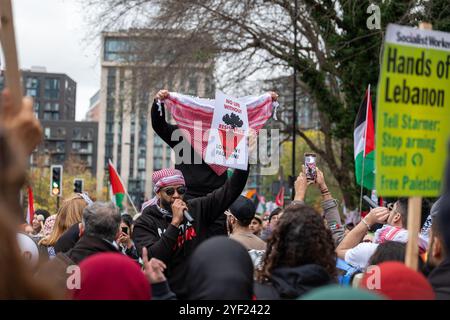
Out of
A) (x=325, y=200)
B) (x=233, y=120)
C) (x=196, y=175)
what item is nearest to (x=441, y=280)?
(x=325, y=200)

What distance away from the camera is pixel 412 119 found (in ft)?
12.5

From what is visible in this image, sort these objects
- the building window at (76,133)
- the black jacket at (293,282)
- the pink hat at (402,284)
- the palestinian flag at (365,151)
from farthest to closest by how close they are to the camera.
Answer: the building window at (76,133) < the palestinian flag at (365,151) < the black jacket at (293,282) < the pink hat at (402,284)

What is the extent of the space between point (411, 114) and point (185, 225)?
2204 millimetres

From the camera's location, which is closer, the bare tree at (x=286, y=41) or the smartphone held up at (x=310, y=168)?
the smartphone held up at (x=310, y=168)

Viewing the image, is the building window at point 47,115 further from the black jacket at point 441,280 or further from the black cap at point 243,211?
the black jacket at point 441,280

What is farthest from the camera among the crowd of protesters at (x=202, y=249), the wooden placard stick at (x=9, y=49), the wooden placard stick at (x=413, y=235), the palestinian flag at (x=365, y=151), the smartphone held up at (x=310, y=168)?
the palestinian flag at (x=365, y=151)

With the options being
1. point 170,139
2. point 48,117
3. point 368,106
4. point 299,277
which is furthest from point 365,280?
point 48,117

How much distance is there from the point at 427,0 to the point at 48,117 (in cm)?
13200

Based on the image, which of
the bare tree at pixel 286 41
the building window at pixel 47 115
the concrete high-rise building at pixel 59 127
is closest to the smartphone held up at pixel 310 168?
the bare tree at pixel 286 41

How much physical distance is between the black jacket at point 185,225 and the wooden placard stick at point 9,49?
2.19m

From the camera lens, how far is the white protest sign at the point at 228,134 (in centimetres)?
585

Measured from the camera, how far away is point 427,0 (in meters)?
15.1

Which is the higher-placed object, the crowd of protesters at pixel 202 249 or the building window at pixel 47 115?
the building window at pixel 47 115
